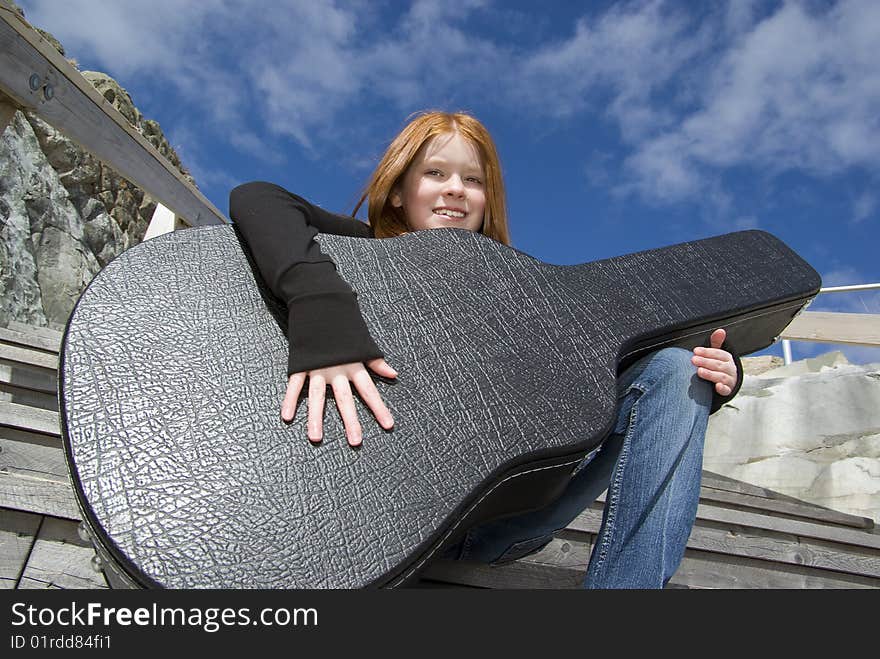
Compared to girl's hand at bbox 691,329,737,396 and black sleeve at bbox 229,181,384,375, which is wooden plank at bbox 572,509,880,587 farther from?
black sleeve at bbox 229,181,384,375

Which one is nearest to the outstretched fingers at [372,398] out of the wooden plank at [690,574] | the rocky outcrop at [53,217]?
the wooden plank at [690,574]

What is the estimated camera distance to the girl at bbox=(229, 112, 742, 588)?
706 mm

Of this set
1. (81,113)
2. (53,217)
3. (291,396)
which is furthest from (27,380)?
(53,217)

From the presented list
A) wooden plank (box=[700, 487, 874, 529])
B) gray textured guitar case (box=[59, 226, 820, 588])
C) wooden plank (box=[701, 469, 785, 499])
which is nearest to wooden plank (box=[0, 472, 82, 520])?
gray textured guitar case (box=[59, 226, 820, 588])

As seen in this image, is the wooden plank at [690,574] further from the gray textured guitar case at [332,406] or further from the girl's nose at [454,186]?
the girl's nose at [454,186]

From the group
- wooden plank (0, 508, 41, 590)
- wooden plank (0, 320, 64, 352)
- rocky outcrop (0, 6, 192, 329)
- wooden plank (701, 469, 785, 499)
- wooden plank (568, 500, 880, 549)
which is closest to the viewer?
wooden plank (0, 508, 41, 590)

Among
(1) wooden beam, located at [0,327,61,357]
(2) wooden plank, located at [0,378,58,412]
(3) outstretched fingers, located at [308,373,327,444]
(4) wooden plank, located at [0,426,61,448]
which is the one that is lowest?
(3) outstretched fingers, located at [308,373,327,444]

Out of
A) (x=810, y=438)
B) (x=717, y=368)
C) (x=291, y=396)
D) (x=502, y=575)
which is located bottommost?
(x=502, y=575)

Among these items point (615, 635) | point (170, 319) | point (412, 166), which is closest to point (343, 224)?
point (412, 166)

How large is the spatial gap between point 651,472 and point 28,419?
116 centimetres

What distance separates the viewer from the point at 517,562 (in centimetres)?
120

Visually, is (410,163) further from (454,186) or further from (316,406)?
(316,406)

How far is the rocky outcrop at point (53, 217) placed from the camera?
330cm

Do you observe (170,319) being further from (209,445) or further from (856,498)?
(856,498)
